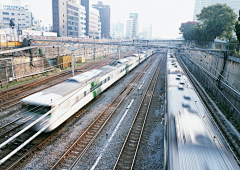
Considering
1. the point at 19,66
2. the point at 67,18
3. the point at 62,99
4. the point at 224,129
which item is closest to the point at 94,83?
the point at 62,99

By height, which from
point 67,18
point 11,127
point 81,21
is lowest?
point 11,127

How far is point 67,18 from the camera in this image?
287 ft

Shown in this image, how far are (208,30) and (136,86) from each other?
21.9m

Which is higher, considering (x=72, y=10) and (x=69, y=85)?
(x=72, y=10)

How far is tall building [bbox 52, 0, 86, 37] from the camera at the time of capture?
82162 mm

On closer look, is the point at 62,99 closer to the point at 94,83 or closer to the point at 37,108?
the point at 37,108

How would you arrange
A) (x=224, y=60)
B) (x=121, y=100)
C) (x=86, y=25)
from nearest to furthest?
(x=121, y=100), (x=224, y=60), (x=86, y=25)

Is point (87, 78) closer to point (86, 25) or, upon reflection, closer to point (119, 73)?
point (119, 73)

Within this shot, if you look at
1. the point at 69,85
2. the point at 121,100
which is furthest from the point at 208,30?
the point at 69,85

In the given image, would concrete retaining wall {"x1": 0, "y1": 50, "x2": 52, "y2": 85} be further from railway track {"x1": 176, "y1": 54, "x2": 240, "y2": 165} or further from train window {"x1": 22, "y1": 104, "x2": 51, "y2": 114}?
railway track {"x1": 176, "y1": 54, "x2": 240, "y2": 165}

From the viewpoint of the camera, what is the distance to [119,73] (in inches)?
1117

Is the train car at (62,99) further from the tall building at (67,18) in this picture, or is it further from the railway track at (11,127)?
the tall building at (67,18)

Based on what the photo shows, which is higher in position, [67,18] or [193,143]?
[67,18]

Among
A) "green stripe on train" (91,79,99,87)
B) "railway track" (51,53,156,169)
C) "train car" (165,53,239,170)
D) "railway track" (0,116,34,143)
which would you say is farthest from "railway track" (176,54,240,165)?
"railway track" (0,116,34,143)
